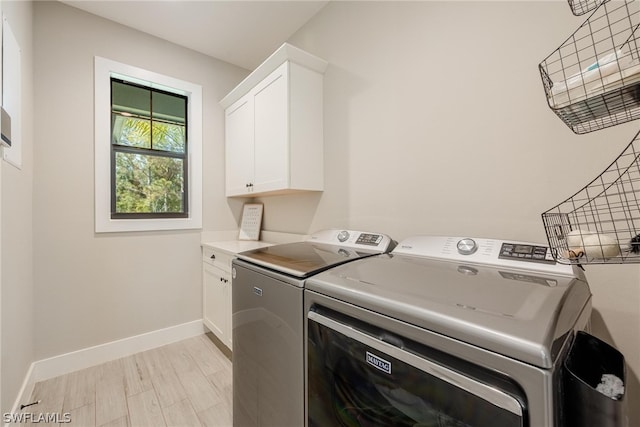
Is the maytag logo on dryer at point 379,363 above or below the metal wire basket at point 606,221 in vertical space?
below

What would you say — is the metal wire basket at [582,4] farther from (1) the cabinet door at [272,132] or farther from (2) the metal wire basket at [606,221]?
A: (1) the cabinet door at [272,132]

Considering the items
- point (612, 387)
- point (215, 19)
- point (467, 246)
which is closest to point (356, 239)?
point (467, 246)

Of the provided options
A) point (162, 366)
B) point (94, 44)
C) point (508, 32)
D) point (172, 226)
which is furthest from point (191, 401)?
point (94, 44)

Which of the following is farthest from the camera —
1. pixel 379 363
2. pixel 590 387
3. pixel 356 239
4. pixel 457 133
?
pixel 356 239

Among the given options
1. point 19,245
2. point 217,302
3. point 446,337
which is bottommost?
point 217,302

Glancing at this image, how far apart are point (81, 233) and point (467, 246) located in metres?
2.60

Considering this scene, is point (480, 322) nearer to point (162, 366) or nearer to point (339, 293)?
point (339, 293)

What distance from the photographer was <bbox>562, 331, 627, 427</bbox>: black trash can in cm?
45

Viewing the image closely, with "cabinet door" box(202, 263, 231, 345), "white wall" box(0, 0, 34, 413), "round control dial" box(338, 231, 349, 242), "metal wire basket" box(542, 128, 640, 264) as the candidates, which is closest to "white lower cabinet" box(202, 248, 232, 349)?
"cabinet door" box(202, 263, 231, 345)

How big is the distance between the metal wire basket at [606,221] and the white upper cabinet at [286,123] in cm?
135

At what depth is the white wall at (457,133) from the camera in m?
0.92

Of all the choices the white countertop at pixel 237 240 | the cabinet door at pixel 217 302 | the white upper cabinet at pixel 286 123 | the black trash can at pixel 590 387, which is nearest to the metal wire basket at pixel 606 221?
the black trash can at pixel 590 387

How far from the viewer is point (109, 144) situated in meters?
2.13

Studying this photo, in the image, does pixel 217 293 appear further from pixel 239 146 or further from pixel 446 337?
pixel 446 337
